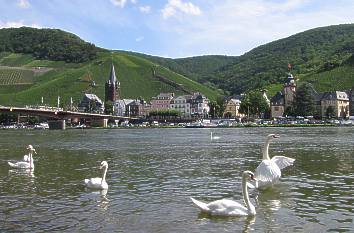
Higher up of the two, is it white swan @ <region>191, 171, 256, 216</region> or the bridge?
the bridge

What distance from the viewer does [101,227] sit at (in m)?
14.2

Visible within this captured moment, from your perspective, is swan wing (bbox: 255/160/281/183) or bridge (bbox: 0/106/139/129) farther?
bridge (bbox: 0/106/139/129)

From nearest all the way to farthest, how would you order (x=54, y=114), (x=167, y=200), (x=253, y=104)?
(x=167, y=200), (x=54, y=114), (x=253, y=104)

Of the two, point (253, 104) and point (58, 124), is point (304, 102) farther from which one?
point (58, 124)

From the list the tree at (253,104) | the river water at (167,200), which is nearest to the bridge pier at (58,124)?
the tree at (253,104)

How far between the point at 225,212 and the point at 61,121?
Result: 15972cm

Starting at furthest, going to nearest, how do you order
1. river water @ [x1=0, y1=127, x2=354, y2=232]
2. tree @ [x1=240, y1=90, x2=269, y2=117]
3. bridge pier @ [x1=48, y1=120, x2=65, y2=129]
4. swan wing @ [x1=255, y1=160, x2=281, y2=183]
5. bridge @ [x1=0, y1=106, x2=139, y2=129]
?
1. tree @ [x1=240, y1=90, x2=269, y2=117]
2. bridge pier @ [x1=48, y1=120, x2=65, y2=129]
3. bridge @ [x1=0, y1=106, x2=139, y2=129]
4. swan wing @ [x1=255, y1=160, x2=281, y2=183]
5. river water @ [x1=0, y1=127, x2=354, y2=232]

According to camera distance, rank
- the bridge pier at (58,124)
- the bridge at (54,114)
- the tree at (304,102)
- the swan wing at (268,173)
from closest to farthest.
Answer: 1. the swan wing at (268,173)
2. the bridge at (54,114)
3. the bridge pier at (58,124)
4. the tree at (304,102)

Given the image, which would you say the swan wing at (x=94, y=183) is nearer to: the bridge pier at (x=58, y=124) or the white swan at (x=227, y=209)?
the white swan at (x=227, y=209)

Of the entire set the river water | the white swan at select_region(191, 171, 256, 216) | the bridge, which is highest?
the bridge

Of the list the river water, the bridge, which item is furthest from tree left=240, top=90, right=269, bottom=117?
the river water

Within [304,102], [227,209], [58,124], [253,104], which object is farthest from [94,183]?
[253,104]

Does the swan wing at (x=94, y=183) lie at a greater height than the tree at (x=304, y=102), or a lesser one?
lesser

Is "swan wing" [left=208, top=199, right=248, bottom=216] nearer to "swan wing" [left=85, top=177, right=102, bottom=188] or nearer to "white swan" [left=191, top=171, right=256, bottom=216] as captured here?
"white swan" [left=191, top=171, right=256, bottom=216]
